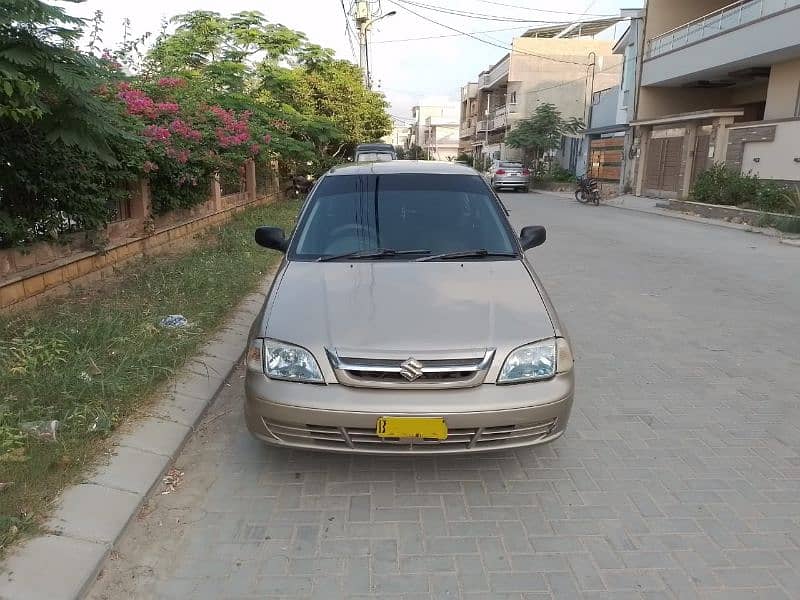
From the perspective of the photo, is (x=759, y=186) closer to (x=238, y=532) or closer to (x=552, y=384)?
(x=552, y=384)

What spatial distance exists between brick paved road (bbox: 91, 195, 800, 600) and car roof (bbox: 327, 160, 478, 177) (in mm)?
1845

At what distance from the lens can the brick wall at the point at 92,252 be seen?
5.18 meters

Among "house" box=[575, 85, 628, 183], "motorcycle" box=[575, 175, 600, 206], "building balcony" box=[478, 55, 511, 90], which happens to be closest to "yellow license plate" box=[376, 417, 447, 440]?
"motorcycle" box=[575, 175, 600, 206]

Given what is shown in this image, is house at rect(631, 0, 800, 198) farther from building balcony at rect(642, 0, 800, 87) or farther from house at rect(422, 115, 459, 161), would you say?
house at rect(422, 115, 459, 161)

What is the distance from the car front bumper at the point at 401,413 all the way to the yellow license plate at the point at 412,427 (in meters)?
0.03

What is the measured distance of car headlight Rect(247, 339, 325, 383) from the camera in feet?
9.66

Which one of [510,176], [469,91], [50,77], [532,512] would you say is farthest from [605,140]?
[469,91]

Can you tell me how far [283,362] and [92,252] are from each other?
4388mm

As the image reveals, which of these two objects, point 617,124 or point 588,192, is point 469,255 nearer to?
point 588,192

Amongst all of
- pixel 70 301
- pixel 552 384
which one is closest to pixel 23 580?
pixel 552 384

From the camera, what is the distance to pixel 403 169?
465 cm

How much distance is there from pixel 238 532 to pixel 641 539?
1869 mm

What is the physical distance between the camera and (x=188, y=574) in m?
2.53

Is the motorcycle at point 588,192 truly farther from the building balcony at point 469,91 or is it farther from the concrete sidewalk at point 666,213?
the building balcony at point 469,91
